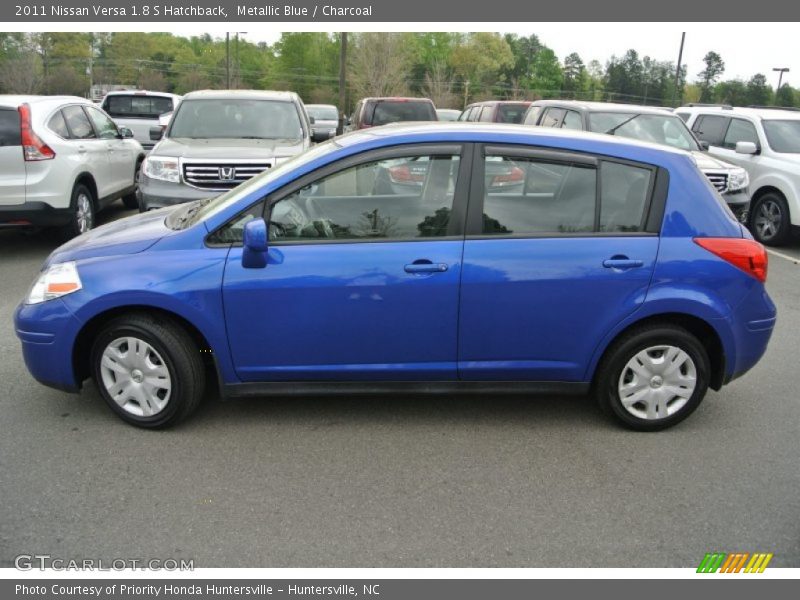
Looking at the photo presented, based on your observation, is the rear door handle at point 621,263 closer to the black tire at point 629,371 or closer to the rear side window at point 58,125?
the black tire at point 629,371

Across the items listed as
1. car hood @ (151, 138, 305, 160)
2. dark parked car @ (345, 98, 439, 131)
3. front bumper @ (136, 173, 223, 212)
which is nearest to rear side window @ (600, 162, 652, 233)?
car hood @ (151, 138, 305, 160)

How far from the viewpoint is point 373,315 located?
3893 mm

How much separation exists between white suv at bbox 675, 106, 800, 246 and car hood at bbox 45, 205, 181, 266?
875 cm

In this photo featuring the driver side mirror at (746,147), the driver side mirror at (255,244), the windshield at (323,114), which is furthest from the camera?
the windshield at (323,114)

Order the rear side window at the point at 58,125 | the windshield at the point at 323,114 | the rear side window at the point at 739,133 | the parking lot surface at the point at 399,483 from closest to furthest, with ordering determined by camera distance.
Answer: the parking lot surface at the point at 399,483
the rear side window at the point at 58,125
the rear side window at the point at 739,133
the windshield at the point at 323,114


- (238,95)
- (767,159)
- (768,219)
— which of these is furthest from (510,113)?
(238,95)

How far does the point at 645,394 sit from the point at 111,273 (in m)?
3.08

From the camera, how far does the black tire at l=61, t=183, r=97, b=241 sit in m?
8.66

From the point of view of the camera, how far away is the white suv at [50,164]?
8.03 meters

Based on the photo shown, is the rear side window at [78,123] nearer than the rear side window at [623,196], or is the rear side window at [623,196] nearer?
the rear side window at [623,196]

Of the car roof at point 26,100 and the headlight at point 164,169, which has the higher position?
the car roof at point 26,100

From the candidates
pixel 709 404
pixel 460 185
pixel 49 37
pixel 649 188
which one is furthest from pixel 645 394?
pixel 49 37

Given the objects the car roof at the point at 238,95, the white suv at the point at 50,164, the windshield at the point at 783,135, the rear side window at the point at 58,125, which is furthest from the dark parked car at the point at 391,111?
the rear side window at the point at 58,125

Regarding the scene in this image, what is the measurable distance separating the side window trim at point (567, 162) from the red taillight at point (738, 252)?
28 centimetres
